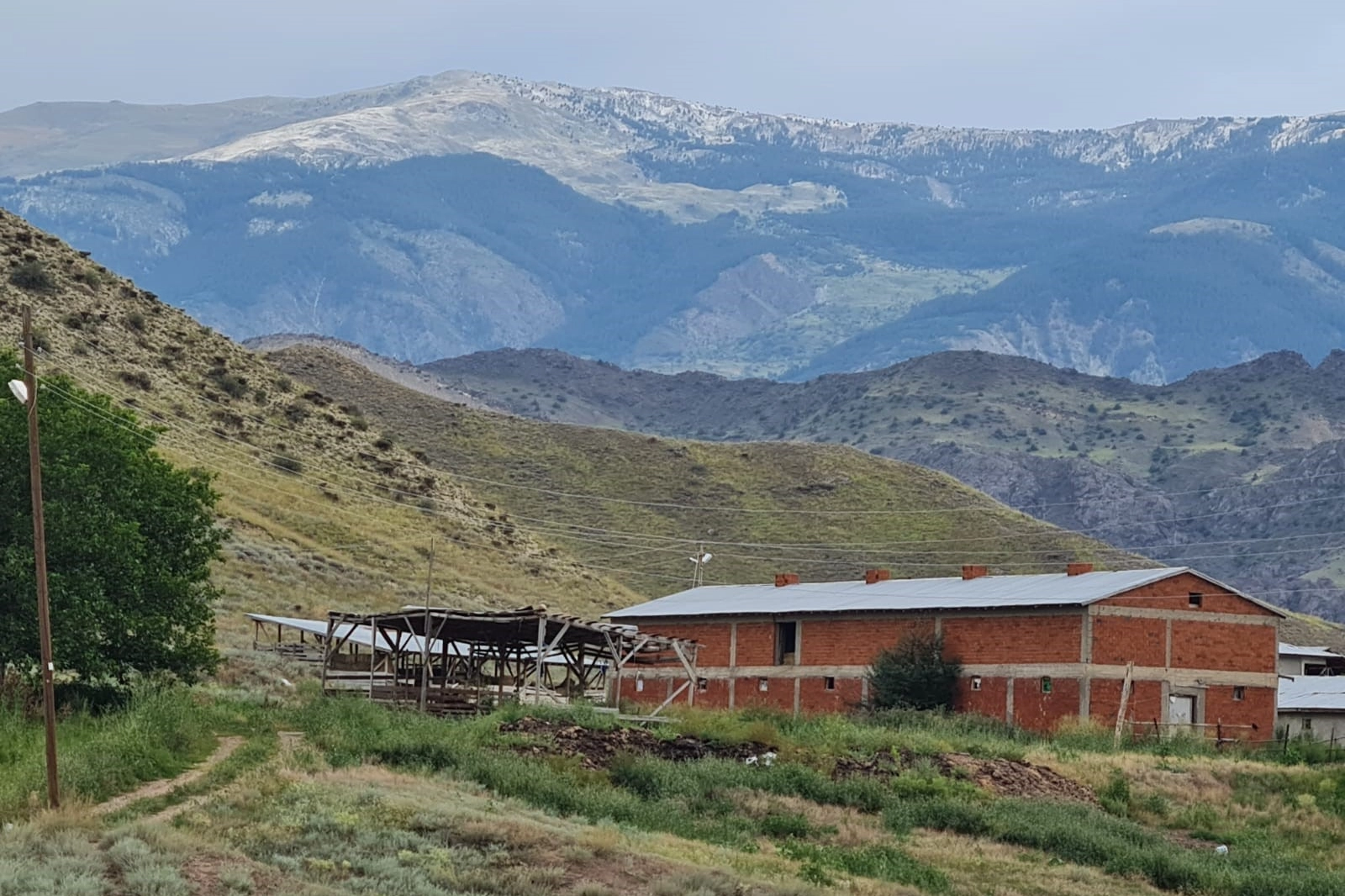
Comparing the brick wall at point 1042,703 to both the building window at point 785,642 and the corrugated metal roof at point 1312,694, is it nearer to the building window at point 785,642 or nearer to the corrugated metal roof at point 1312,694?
the building window at point 785,642

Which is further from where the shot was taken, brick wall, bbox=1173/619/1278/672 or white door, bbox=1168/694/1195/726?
brick wall, bbox=1173/619/1278/672

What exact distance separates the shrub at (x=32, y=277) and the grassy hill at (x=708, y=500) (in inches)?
1545

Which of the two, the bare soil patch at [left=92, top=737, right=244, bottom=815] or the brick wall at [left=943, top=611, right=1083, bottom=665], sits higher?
the brick wall at [left=943, top=611, right=1083, bottom=665]

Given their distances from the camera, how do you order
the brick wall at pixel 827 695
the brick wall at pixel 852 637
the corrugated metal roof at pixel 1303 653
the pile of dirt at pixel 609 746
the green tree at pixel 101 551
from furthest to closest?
the corrugated metal roof at pixel 1303 653
the brick wall at pixel 827 695
the brick wall at pixel 852 637
the green tree at pixel 101 551
the pile of dirt at pixel 609 746

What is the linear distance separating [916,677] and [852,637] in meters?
4.57

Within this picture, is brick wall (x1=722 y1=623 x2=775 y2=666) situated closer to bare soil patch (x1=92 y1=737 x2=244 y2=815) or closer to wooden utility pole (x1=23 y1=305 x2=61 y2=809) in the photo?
bare soil patch (x1=92 y1=737 x2=244 y2=815)

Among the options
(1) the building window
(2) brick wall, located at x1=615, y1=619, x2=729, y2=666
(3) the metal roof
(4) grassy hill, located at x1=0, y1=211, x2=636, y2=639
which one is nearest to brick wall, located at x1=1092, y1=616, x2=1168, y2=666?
(3) the metal roof

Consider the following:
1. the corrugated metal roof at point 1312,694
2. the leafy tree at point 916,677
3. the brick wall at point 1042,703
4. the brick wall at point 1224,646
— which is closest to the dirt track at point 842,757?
the brick wall at point 1042,703

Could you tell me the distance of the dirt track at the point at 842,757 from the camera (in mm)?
45206

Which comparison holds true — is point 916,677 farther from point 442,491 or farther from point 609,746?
point 442,491

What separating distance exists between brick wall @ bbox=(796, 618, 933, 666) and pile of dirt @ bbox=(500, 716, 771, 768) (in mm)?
17493

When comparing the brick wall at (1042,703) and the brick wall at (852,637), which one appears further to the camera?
the brick wall at (852,637)

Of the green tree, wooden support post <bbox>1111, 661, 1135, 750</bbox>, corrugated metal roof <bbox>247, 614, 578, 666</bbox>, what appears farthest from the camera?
corrugated metal roof <bbox>247, 614, 578, 666</bbox>

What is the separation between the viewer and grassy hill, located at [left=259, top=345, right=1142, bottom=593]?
147250 mm
